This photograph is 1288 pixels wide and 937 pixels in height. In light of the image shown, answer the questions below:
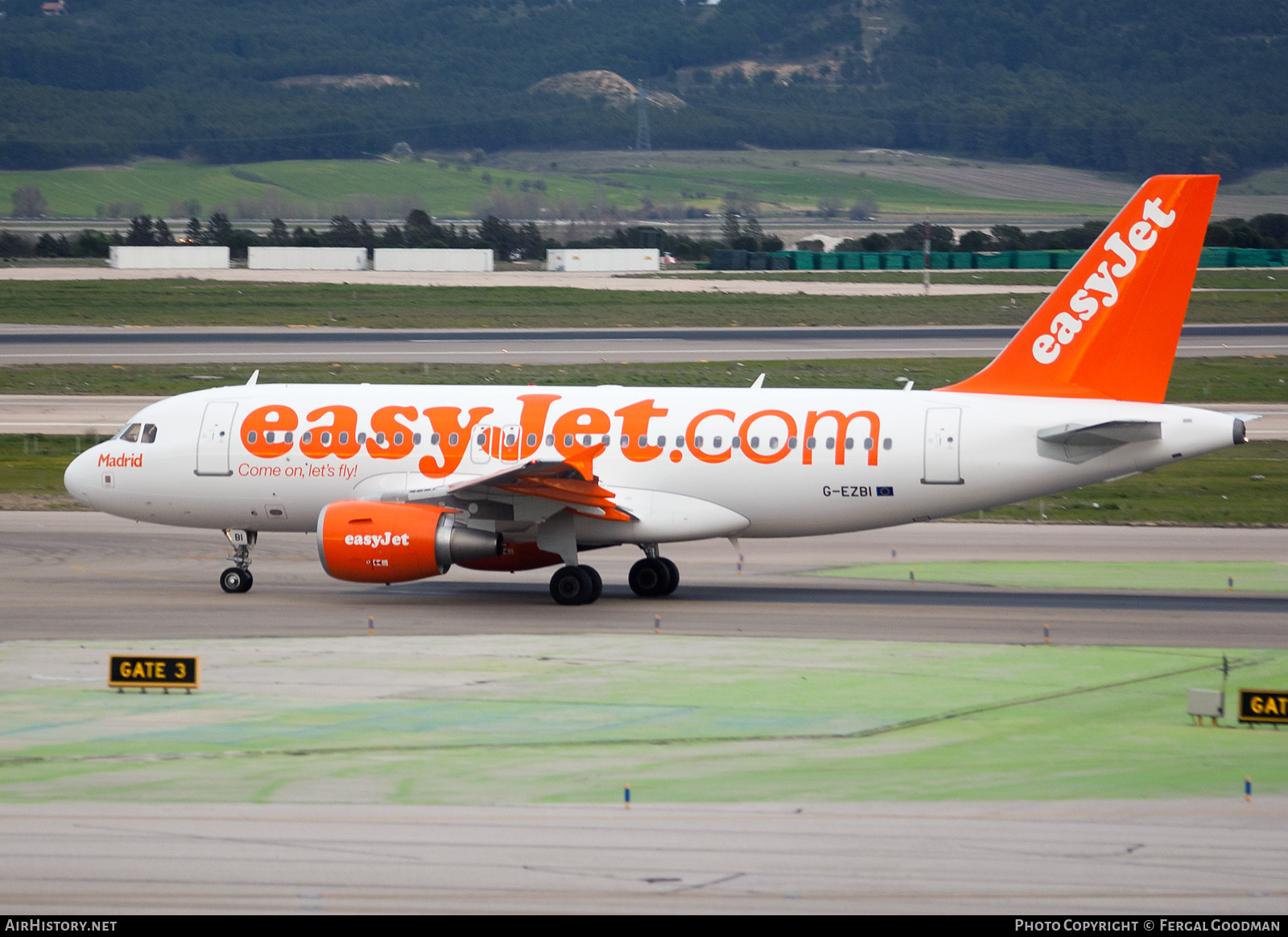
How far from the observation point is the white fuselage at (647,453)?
2848 centimetres

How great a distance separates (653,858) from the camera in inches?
553

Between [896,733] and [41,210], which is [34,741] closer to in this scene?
[896,733]

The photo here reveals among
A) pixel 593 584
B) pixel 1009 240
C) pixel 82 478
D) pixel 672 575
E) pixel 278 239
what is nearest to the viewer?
pixel 593 584

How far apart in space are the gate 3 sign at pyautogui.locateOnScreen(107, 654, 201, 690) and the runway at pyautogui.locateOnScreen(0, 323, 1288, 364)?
44.5 meters

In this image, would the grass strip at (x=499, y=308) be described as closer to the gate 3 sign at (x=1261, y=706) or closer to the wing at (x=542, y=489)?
the wing at (x=542, y=489)

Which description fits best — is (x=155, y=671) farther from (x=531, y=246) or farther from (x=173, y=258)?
(x=531, y=246)

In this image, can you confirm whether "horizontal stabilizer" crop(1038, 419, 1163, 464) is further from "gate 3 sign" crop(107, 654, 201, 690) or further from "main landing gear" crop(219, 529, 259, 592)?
"gate 3 sign" crop(107, 654, 201, 690)

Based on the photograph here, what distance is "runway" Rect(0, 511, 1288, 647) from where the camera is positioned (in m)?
26.4

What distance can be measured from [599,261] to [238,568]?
3343 inches

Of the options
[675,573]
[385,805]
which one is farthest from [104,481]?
[385,805]

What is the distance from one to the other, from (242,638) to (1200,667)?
50.9ft

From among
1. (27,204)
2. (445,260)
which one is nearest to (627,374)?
(445,260)

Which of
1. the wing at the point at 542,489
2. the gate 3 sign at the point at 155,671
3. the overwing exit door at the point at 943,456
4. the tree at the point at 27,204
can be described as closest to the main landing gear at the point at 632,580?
the wing at the point at 542,489

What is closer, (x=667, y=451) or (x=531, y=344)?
(x=667, y=451)
